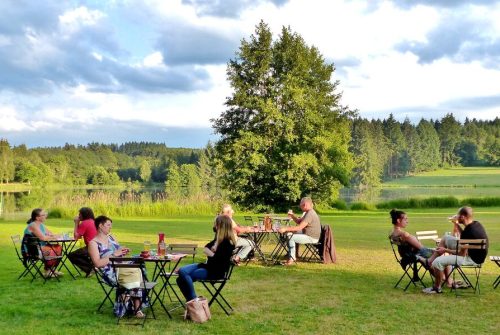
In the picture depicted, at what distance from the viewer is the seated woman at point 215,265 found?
6.72 meters

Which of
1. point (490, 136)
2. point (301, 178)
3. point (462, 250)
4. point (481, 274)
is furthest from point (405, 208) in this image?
point (490, 136)

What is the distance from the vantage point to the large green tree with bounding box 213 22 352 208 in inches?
1291

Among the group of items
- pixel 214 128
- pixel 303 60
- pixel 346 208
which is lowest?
pixel 346 208

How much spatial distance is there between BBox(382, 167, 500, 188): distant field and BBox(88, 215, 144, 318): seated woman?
8271 centimetres

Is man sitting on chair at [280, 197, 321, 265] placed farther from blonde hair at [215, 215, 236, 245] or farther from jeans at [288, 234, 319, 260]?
blonde hair at [215, 215, 236, 245]

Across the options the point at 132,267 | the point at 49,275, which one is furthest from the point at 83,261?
the point at 132,267

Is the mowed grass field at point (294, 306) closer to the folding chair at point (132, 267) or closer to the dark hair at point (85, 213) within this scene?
the folding chair at point (132, 267)

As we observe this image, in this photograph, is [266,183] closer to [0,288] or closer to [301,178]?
[301,178]

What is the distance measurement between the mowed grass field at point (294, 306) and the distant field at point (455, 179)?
7914cm

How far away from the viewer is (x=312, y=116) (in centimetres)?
3366

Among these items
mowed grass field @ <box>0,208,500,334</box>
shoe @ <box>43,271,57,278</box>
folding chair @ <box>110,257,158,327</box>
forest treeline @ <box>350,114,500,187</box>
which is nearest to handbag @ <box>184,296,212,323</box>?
mowed grass field @ <box>0,208,500,334</box>

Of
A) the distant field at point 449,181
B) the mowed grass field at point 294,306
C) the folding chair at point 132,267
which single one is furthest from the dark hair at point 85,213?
the distant field at point 449,181

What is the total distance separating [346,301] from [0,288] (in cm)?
560

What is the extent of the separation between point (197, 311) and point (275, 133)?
28.2 m
